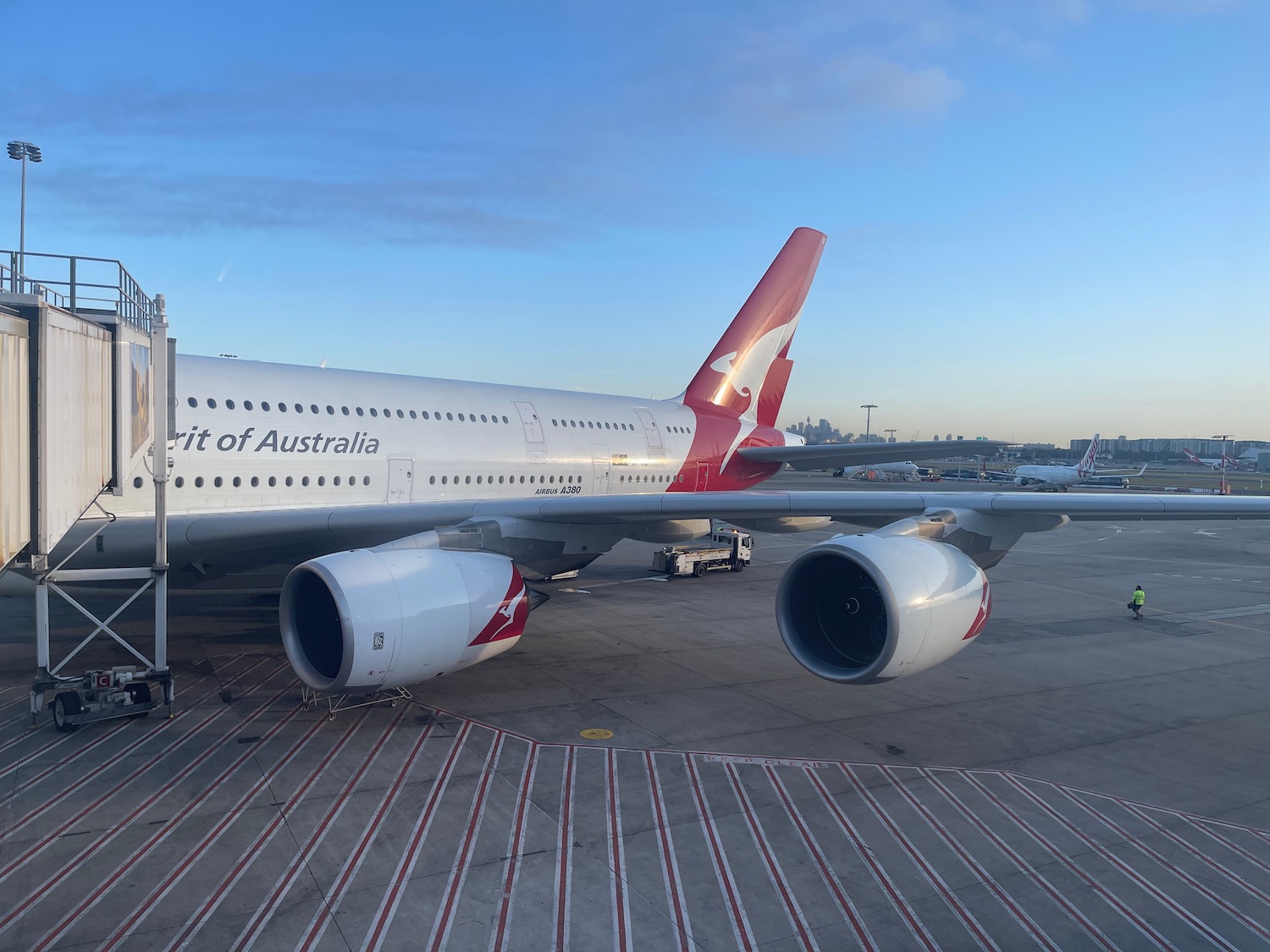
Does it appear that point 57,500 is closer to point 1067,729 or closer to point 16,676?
point 16,676

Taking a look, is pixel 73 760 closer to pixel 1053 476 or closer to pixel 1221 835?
pixel 1221 835

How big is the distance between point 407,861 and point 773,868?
10.6ft

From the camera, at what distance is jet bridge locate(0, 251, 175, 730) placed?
23.6ft

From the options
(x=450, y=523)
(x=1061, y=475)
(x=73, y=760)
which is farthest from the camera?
(x=1061, y=475)

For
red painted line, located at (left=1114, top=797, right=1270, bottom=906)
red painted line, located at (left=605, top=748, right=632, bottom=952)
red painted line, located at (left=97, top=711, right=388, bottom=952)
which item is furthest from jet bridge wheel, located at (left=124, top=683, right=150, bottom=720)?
red painted line, located at (left=1114, top=797, right=1270, bottom=906)

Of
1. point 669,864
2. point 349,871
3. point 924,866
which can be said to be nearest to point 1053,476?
point 924,866

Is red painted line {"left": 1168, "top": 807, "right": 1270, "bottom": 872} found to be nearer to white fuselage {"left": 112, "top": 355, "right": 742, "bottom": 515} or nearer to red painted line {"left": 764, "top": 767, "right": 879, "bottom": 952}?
red painted line {"left": 764, "top": 767, "right": 879, "bottom": 952}

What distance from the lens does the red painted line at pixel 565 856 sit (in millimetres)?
6320

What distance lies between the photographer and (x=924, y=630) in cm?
920

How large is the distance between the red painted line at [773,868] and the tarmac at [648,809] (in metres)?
0.03

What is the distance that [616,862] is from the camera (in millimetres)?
7391

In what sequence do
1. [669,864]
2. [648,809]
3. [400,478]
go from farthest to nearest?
[400,478], [648,809], [669,864]

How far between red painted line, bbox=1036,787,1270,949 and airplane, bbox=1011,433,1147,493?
2918 inches

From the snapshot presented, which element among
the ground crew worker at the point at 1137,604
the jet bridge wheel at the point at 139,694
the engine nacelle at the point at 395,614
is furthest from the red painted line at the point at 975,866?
the ground crew worker at the point at 1137,604
